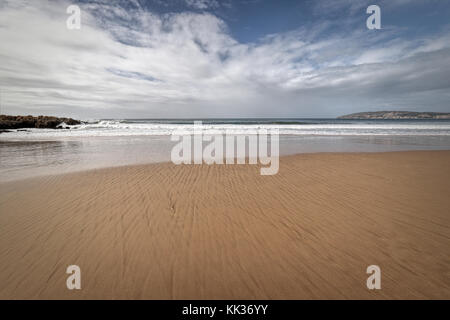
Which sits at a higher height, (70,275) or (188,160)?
(188,160)

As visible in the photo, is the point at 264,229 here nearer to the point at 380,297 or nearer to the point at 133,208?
the point at 380,297

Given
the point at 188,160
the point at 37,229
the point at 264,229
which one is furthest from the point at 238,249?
the point at 188,160

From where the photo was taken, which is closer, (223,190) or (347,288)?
(347,288)

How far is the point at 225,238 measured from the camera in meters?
3.72

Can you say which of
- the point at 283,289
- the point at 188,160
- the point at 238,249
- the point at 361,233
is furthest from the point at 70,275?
the point at 188,160

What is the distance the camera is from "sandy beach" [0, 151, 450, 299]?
2697 mm

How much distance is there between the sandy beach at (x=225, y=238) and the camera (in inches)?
106

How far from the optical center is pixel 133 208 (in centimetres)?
494
